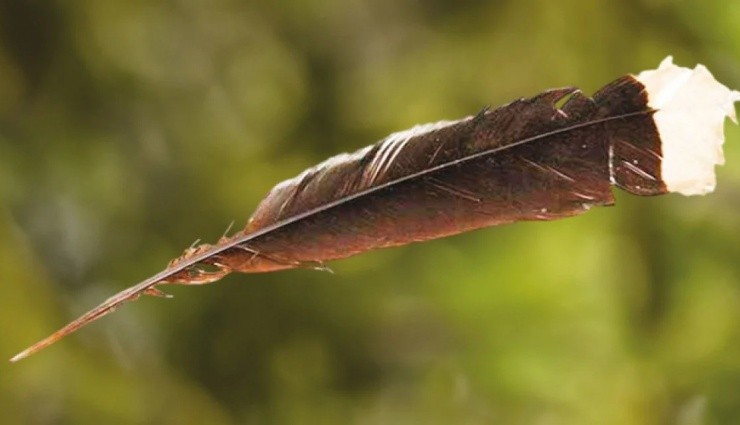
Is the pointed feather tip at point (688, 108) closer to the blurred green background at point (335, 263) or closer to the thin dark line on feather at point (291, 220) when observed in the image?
the thin dark line on feather at point (291, 220)

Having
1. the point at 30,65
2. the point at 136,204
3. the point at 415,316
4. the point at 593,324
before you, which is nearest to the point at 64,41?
the point at 30,65

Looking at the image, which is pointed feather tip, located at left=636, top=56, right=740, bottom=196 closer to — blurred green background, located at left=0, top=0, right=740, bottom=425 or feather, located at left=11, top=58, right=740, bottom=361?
feather, located at left=11, top=58, right=740, bottom=361

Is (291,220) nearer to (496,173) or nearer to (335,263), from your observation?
(496,173)

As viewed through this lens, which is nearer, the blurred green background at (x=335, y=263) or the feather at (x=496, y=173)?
the feather at (x=496, y=173)

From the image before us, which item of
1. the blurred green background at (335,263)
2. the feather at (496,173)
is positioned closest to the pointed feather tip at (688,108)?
the feather at (496,173)

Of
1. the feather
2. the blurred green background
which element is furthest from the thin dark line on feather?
the blurred green background

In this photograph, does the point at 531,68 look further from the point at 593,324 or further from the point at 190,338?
the point at 190,338
